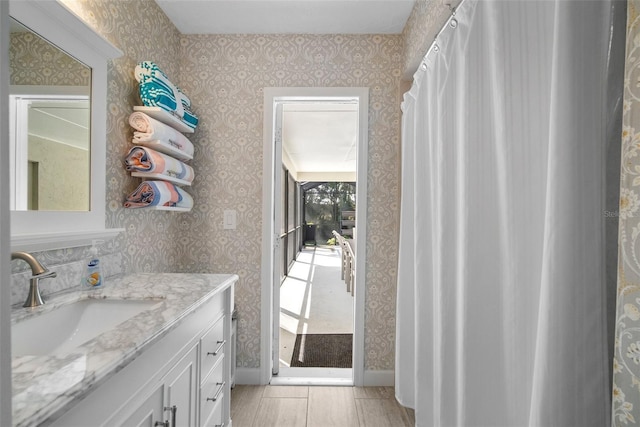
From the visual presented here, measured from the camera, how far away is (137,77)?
1701 millimetres

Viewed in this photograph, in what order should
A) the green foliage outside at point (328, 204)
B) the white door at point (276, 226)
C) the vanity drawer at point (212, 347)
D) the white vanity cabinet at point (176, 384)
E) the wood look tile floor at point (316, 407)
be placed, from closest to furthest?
the white vanity cabinet at point (176, 384) < the vanity drawer at point (212, 347) < the wood look tile floor at point (316, 407) < the white door at point (276, 226) < the green foliage outside at point (328, 204)

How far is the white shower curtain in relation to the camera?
2.12 ft

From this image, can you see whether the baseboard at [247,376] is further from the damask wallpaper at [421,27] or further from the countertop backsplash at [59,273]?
the damask wallpaper at [421,27]

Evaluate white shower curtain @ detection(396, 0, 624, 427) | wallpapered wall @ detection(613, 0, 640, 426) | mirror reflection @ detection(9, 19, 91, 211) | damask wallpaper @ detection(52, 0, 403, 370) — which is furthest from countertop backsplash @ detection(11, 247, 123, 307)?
wallpapered wall @ detection(613, 0, 640, 426)

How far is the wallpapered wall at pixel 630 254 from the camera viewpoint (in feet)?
1.81

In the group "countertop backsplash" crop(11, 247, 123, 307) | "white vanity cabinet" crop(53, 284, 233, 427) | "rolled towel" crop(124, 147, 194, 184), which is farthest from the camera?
"rolled towel" crop(124, 147, 194, 184)

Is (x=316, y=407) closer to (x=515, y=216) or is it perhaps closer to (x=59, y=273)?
(x=59, y=273)

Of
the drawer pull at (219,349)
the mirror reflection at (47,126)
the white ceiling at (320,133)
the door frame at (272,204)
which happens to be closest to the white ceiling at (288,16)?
the door frame at (272,204)

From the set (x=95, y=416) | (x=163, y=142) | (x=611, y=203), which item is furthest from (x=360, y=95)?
(x=95, y=416)

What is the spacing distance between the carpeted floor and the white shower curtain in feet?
3.65

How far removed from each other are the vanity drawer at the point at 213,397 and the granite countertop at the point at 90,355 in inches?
16.3

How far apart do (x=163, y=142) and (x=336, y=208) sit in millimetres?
6624

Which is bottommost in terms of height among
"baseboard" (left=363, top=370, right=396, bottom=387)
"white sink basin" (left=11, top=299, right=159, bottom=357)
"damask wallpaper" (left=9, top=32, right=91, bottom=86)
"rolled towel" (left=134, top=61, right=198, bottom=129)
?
"baseboard" (left=363, top=370, right=396, bottom=387)

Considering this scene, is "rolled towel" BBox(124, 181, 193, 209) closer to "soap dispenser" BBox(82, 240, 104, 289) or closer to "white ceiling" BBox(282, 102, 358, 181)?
"soap dispenser" BBox(82, 240, 104, 289)
